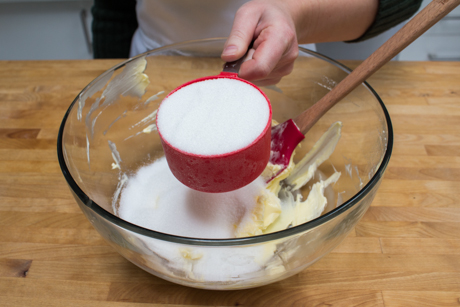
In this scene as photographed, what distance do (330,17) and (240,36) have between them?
305 mm

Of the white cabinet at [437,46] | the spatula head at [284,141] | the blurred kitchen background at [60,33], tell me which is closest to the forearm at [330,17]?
the spatula head at [284,141]

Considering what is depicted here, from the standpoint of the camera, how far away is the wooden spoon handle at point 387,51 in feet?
1.69

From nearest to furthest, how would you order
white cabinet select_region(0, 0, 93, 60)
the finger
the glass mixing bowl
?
1. the glass mixing bowl
2. the finger
3. white cabinet select_region(0, 0, 93, 60)

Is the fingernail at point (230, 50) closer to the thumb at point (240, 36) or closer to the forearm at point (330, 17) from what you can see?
the thumb at point (240, 36)

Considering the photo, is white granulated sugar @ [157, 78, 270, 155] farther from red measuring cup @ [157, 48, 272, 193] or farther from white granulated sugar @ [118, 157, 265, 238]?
white granulated sugar @ [118, 157, 265, 238]

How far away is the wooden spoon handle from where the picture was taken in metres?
0.52

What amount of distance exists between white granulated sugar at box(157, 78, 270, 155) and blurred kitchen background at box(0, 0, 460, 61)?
53.6 inches

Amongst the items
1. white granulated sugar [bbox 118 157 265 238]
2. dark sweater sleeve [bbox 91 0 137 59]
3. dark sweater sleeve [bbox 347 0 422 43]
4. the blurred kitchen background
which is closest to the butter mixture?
white granulated sugar [bbox 118 157 265 238]

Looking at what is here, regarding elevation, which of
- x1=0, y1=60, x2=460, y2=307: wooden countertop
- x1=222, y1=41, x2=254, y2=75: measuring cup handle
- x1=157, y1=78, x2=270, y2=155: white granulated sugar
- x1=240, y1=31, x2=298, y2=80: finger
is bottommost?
x1=0, y1=60, x2=460, y2=307: wooden countertop

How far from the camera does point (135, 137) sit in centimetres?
74

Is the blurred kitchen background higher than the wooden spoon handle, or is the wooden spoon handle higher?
the wooden spoon handle

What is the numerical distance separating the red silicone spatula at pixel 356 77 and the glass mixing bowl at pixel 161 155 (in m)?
0.05

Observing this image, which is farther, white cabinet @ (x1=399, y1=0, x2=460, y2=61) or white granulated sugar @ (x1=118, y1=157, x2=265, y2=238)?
white cabinet @ (x1=399, y1=0, x2=460, y2=61)

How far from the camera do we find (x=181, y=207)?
0.61 metres
